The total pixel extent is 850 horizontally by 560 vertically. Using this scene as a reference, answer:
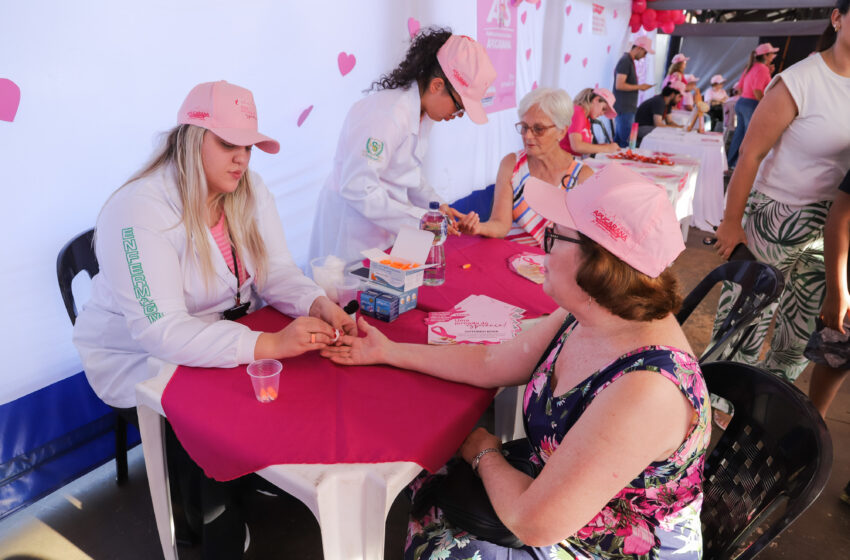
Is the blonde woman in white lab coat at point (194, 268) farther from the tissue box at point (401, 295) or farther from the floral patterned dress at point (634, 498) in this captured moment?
the floral patterned dress at point (634, 498)

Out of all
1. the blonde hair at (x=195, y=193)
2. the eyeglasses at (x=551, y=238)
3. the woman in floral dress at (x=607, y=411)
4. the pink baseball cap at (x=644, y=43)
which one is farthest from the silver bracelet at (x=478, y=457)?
the pink baseball cap at (x=644, y=43)

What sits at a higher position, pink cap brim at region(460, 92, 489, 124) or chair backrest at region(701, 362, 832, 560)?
pink cap brim at region(460, 92, 489, 124)

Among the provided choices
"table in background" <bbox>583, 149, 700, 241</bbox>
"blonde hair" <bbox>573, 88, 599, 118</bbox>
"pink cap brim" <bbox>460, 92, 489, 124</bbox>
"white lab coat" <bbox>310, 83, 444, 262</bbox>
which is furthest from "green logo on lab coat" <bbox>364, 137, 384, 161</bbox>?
"blonde hair" <bbox>573, 88, 599, 118</bbox>

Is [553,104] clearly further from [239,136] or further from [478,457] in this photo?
[478,457]

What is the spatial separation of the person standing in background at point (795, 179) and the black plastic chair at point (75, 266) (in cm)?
254

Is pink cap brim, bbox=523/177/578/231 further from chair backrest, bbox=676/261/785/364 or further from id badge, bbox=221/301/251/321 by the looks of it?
id badge, bbox=221/301/251/321

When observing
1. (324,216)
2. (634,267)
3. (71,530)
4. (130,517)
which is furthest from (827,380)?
(71,530)

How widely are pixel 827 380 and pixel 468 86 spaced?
2.05m

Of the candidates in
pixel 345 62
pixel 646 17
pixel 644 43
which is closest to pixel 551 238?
pixel 345 62

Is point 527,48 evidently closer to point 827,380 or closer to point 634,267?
point 827,380

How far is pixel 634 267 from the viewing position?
3.59 ft

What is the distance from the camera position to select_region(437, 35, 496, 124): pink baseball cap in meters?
2.34

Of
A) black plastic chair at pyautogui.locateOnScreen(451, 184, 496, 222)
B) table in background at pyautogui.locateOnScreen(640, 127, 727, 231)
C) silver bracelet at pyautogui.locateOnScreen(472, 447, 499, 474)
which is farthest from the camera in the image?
table in background at pyautogui.locateOnScreen(640, 127, 727, 231)

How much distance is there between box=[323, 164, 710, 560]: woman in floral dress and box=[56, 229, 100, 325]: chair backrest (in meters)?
1.52
